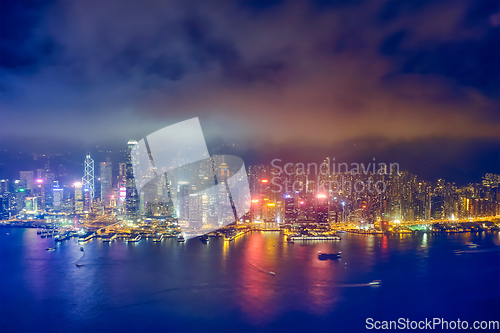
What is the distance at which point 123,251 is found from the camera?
8164 millimetres

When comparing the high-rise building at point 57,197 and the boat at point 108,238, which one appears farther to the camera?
the high-rise building at point 57,197

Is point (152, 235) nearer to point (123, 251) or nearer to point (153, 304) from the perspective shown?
point (123, 251)

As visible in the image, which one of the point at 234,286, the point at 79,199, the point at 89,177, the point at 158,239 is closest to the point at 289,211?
the point at 158,239

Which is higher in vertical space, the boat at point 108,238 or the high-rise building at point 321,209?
the high-rise building at point 321,209

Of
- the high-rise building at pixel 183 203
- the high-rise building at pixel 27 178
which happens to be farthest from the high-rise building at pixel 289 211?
the high-rise building at pixel 27 178

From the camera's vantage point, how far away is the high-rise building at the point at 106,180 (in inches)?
634

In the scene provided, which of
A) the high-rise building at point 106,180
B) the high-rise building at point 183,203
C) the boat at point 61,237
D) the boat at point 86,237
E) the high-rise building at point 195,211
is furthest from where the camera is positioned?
the high-rise building at point 106,180

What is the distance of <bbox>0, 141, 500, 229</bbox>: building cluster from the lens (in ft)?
40.8

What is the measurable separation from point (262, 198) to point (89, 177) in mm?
9023

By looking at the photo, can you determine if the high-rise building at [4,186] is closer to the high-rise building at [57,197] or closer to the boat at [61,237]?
the high-rise building at [57,197]

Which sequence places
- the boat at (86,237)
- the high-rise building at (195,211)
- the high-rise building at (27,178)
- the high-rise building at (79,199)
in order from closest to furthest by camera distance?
the boat at (86,237) → the high-rise building at (195,211) → the high-rise building at (79,199) → the high-rise building at (27,178)

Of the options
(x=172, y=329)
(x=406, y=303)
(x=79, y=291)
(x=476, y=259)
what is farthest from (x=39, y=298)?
(x=476, y=259)

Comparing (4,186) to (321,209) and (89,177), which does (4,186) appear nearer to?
(89,177)

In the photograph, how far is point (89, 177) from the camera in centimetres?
1648
